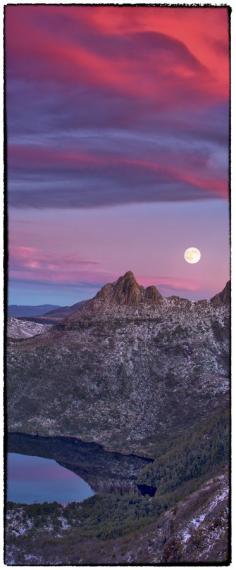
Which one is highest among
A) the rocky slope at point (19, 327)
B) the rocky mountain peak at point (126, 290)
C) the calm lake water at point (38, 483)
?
the rocky mountain peak at point (126, 290)

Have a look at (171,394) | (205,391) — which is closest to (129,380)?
(171,394)

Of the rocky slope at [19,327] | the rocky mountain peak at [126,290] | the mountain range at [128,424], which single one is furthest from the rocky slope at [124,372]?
the rocky slope at [19,327]

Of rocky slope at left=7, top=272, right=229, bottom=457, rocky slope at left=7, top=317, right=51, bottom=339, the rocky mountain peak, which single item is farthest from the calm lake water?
rocky slope at left=7, top=272, right=229, bottom=457

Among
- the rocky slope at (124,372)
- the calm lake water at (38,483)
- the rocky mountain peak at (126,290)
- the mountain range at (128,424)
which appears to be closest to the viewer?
the mountain range at (128,424)

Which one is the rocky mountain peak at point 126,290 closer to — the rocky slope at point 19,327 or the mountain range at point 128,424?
the mountain range at point 128,424

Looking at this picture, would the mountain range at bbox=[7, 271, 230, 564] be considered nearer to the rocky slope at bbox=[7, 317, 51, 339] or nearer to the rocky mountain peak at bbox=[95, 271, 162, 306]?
the rocky mountain peak at bbox=[95, 271, 162, 306]
